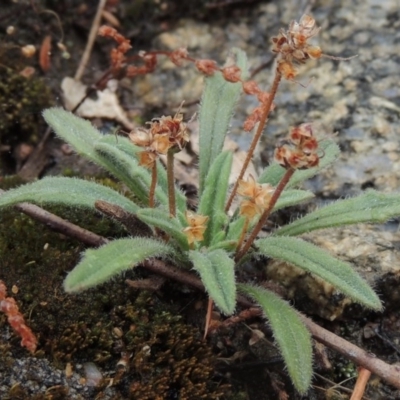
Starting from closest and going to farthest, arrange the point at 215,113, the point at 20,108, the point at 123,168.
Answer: the point at 123,168 < the point at 215,113 < the point at 20,108

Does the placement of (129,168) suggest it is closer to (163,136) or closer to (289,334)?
(163,136)


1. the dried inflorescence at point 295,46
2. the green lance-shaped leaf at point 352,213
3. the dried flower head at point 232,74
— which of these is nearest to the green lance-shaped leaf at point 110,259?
the green lance-shaped leaf at point 352,213

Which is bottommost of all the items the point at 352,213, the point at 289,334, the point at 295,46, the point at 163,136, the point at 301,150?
the point at 289,334

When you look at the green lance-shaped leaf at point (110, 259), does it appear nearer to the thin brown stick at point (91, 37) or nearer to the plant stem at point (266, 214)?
the plant stem at point (266, 214)

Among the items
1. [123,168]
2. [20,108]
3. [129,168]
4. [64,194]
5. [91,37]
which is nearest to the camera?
[64,194]

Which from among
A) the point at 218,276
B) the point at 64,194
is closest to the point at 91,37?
the point at 64,194

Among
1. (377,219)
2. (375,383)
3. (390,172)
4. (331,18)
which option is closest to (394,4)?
(331,18)

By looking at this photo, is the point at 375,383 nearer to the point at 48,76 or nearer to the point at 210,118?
the point at 210,118

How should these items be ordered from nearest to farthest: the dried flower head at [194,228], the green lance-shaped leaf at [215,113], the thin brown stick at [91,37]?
the dried flower head at [194,228] < the green lance-shaped leaf at [215,113] < the thin brown stick at [91,37]
